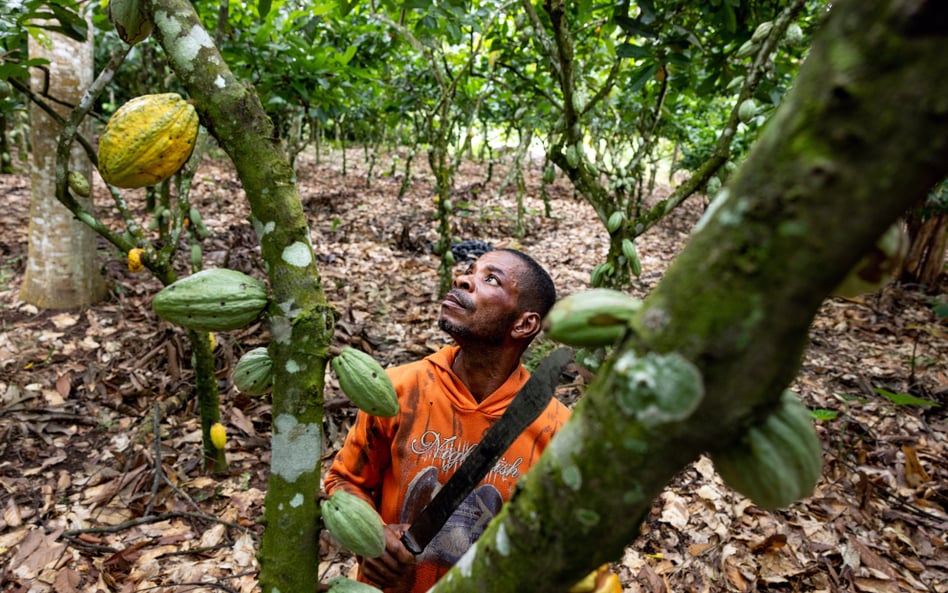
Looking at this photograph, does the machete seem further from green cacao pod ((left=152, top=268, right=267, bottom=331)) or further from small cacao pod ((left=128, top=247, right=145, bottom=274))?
small cacao pod ((left=128, top=247, right=145, bottom=274))

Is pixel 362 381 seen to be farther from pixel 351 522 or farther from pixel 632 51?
pixel 632 51

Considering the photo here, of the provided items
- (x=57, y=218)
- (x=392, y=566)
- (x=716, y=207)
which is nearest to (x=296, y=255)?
(x=716, y=207)

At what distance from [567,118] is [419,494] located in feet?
6.32

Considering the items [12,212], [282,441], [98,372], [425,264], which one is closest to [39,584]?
[98,372]

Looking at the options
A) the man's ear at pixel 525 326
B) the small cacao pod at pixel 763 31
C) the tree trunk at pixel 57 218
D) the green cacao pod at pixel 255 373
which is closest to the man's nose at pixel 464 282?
the man's ear at pixel 525 326

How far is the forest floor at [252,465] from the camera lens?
2.38 meters

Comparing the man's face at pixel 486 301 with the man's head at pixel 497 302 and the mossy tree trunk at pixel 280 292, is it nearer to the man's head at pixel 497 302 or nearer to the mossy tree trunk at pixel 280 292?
the man's head at pixel 497 302

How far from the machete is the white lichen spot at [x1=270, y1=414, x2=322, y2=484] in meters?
0.30

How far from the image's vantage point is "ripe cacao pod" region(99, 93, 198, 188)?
0.93 m

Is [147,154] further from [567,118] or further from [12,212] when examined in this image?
[12,212]

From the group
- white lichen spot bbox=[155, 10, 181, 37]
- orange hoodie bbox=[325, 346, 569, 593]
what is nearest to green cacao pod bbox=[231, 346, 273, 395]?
white lichen spot bbox=[155, 10, 181, 37]

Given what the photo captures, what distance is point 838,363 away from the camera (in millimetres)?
4168

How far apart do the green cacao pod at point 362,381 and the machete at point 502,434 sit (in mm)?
209

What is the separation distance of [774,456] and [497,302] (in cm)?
117
